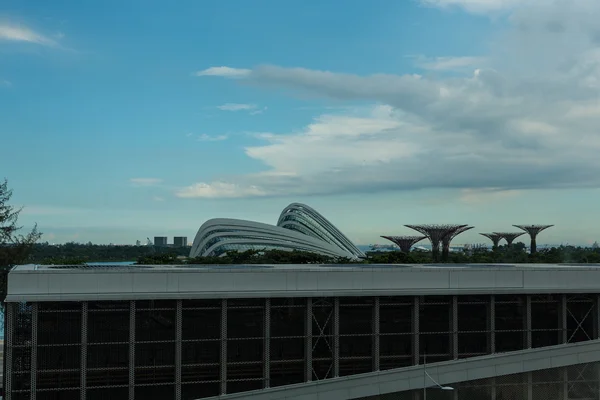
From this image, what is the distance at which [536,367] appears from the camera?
25344 mm

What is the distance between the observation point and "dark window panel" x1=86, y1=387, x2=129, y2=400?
72.0 feet

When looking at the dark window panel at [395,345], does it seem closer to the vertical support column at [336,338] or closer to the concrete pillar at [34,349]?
the vertical support column at [336,338]

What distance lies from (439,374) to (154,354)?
10.5 meters

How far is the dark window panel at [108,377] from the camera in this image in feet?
71.8

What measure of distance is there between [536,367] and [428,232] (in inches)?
2764

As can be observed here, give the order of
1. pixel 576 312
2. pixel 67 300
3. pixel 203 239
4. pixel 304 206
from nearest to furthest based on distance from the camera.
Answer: pixel 67 300 → pixel 576 312 → pixel 203 239 → pixel 304 206

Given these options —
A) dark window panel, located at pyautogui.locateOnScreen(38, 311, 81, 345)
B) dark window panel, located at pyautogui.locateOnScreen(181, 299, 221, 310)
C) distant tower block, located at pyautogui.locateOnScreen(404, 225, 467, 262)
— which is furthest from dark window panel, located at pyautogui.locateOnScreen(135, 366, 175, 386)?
distant tower block, located at pyautogui.locateOnScreen(404, 225, 467, 262)

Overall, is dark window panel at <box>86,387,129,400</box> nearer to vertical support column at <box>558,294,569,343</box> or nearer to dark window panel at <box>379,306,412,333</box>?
dark window panel at <box>379,306,412,333</box>

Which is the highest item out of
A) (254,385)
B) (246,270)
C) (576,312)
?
→ (246,270)

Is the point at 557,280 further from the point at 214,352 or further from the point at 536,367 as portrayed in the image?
the point at 214,352

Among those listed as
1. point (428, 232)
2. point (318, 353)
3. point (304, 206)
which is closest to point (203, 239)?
point (304, 206)

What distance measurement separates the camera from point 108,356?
2208 centimetres

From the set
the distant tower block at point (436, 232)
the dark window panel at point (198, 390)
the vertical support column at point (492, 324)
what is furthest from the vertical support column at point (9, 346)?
the distant tower block at point (436, 232)

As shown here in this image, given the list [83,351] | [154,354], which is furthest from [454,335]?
[83,351]
